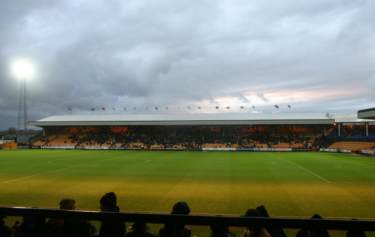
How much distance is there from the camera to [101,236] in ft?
10.1

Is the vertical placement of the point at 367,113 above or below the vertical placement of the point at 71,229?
above

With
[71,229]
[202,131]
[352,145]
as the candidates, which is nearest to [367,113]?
[352,145]

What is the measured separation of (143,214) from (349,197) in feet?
56.8

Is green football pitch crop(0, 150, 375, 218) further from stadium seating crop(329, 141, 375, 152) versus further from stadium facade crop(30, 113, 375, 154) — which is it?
stadium facade crop(30, 113, 375, 154)

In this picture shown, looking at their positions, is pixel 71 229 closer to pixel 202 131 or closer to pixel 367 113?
pixel 367 113

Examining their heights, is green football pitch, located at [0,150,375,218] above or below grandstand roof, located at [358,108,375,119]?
below

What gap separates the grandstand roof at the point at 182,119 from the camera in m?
74.1

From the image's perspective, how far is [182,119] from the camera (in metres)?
79.2

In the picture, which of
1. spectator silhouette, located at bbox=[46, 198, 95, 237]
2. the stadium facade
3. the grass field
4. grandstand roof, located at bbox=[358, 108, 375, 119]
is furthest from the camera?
the stadium facade

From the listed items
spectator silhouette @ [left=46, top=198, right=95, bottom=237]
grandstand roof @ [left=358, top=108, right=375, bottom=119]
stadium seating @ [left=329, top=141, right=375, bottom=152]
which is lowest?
stadium seating @ [left=329, top=141, right=375, bottom=152]

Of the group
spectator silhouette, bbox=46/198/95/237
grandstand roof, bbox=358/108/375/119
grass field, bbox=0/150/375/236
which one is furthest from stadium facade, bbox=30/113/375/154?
spectator silhouette, bbox=46/198/95/237

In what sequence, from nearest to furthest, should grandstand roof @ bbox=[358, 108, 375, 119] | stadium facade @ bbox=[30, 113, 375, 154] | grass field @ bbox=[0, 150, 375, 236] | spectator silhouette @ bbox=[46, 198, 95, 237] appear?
spectator silhouette @ bbox=[46, 198, 95, 237] < grass field @ bbox=[0, 150, 375, 236] < grandstand roof @ bbox=[358, 108, 375, 119] < stadium facade @ bbox=[30, 113, 375, 154]

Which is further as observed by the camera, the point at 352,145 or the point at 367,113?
the point at 352,145

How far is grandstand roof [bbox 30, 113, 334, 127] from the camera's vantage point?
243 feet
